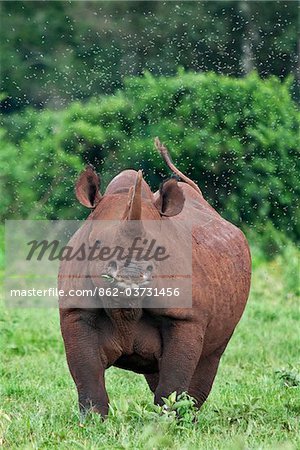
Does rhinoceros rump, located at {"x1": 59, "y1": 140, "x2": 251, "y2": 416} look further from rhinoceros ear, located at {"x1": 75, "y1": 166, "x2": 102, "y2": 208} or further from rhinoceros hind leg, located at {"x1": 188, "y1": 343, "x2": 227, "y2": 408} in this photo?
rhinoceros hind leg, located at {"x1": 188, "y1": 343, "x2": 227, "y2": 408}

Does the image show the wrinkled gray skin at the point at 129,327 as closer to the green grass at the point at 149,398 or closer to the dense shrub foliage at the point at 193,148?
the green grass at the point at 149,398

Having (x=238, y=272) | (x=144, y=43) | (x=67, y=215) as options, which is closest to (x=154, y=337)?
(x=238, y=272)

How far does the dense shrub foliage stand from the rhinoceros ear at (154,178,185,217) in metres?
8.12

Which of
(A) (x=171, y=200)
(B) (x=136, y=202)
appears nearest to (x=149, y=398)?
(A) (x=171, y=200)

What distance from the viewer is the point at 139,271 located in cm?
751

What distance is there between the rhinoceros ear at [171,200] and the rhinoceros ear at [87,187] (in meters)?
0.35

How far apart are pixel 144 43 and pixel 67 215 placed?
6617 millimetres

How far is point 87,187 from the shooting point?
8.25m

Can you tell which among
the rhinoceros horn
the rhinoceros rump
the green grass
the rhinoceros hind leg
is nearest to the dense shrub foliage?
the green grass

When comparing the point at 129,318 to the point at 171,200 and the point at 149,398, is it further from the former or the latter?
the point at 149,398

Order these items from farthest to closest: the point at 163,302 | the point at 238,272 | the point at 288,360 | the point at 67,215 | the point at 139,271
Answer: the point at 67,215, the point at 288,360, the point at 238,272, the point at 163,302, the point at 139,271

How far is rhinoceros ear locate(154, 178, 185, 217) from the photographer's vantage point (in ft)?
27.0

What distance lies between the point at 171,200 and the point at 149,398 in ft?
5.90

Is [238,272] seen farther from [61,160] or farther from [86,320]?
[61,160]
